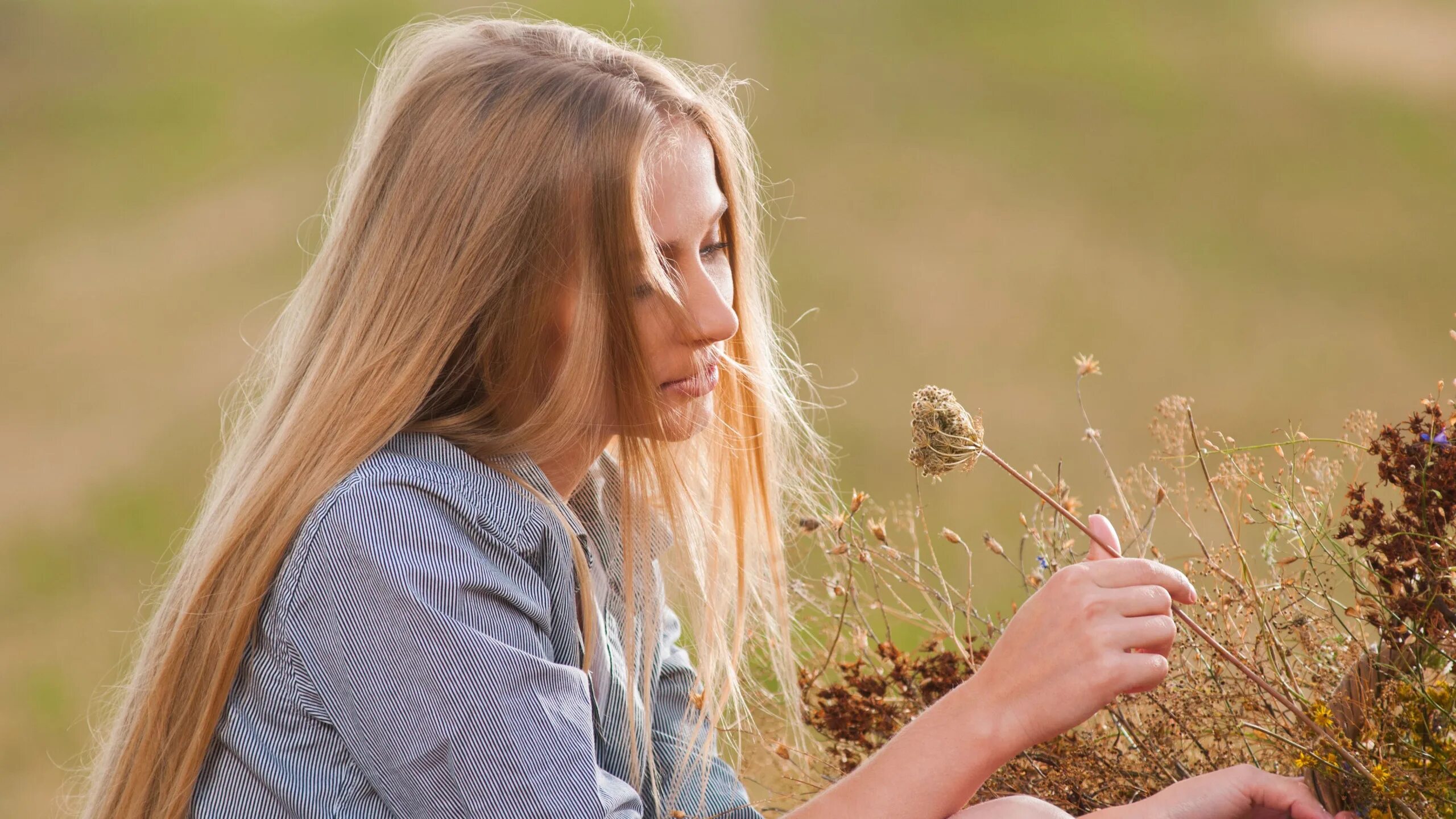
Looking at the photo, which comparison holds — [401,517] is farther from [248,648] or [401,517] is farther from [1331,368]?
[1331,368]

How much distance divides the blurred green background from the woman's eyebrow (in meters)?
2.62

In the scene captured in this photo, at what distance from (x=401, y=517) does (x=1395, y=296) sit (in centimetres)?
418

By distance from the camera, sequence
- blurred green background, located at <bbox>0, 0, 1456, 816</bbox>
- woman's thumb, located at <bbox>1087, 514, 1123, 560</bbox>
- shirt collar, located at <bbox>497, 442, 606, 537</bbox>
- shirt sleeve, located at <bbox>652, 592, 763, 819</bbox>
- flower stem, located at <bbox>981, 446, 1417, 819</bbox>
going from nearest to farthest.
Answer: flower stem, located at <bbox>981, 446, 1417, 819</bbox>, woman's thumb, located at <bbox>1087, 514, 1123, 560</bbox>, shirt collar, located at <bbox>497, 442, 606, 537</bbox>, shirt sleeve, located at <bbox>652, 592, 763, 819</bbox>, blurred green background, located at <bbox>0, 0, 1456, 816</bbox>

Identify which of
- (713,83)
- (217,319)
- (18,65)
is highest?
(713,83)

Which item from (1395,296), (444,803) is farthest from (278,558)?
(1395,296)

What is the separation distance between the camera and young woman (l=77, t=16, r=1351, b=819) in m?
0.89

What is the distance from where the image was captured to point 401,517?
0.91 metres

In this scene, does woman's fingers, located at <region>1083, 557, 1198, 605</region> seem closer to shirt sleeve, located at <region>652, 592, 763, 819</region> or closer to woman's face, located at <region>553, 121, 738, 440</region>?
woman's face, located at <region>553, 121, 738, 440</region>

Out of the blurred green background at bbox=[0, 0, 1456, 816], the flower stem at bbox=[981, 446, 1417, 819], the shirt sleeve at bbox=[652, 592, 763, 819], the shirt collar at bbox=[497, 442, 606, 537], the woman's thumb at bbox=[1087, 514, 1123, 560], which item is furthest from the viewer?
the blurred green background at bbox=[0, 0, 1456, 816]

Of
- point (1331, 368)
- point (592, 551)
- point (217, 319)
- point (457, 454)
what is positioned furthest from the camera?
point (217, 319)

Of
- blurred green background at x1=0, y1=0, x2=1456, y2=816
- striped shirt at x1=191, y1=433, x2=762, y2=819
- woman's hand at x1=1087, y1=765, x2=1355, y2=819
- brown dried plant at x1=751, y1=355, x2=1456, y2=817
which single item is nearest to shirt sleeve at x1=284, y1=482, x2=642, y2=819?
striped shirt at x1=191, y1=433, x2=762, y2=819

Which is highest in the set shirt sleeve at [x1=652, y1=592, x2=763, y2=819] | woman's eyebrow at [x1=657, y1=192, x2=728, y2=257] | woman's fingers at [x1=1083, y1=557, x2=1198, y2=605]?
woman's eyebrow at [x1=657, y1=192, x2=728, y2=257]

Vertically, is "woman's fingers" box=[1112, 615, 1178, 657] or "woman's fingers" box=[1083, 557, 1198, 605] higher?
"woman's fingers" box=[1083, 557, 1198, 605]

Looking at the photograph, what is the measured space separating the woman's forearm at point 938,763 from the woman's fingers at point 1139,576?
123mm
